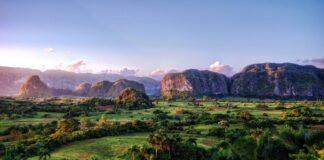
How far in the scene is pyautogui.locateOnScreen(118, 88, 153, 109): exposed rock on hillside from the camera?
14225cm

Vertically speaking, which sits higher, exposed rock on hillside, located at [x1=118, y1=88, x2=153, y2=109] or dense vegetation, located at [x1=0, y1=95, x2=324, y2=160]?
exposed rock on hillside, located at [x1=118, y1=88, x2=153, y2=109]

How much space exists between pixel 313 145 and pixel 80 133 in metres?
51.8

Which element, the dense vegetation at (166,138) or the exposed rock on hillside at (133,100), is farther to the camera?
the exposed rock on hillside at (133,100)

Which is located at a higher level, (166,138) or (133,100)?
(133,100)

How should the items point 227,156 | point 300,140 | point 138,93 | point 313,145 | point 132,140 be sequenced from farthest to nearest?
point 138,93 → point 132,140 → point 227,156 → point 300,140 → point 313,145

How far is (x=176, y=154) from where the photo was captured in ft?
177

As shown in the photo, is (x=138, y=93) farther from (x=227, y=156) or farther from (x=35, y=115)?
(x=227, y=156)

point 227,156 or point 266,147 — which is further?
point 227,156

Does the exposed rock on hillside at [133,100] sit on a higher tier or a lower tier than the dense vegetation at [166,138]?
higher

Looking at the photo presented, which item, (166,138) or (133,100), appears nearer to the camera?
(166,138)

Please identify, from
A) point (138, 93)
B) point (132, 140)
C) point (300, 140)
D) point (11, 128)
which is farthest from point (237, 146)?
point (138, 93)

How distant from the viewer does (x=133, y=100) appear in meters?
151

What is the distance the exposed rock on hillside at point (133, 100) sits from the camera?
467 feet

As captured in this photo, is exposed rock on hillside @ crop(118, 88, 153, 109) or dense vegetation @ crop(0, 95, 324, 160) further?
exposed rock on hillside @ crop(118, 88, 153, 109)
